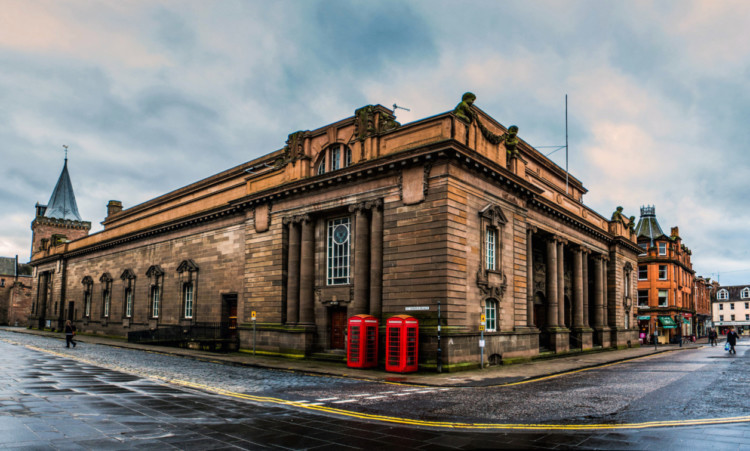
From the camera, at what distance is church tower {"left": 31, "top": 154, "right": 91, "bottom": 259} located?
269 feet

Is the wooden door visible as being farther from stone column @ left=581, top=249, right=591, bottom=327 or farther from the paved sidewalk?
stone column @ left=581, top=249, right=591, bottom=327

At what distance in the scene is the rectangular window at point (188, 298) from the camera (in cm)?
3700

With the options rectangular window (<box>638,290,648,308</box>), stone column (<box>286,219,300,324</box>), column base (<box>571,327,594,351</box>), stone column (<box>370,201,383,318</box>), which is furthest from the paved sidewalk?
rectangular window (<box>638,290,648,308</box>)

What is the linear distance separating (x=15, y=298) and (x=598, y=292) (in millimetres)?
95018

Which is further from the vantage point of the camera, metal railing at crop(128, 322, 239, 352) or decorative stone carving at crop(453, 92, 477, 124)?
metal railing at crop(128, 322, 239, 352)

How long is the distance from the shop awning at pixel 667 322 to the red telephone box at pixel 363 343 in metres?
53.4

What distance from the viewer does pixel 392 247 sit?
23.0m

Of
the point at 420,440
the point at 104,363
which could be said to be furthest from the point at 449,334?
the point at 104,363

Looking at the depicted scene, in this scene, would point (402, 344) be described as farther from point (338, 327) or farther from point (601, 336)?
point (601, 336)

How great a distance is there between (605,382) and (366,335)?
30.6 ft

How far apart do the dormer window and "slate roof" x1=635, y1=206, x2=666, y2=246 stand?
2183 inches

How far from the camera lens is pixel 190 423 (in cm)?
977

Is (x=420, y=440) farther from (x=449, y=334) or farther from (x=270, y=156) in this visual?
(x=270, y=156)

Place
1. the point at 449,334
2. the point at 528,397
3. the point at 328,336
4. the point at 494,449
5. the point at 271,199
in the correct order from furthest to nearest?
the point at 271,199
the point at 328,336
the point at 449,334
the point at 528,397
the point at 494,449
